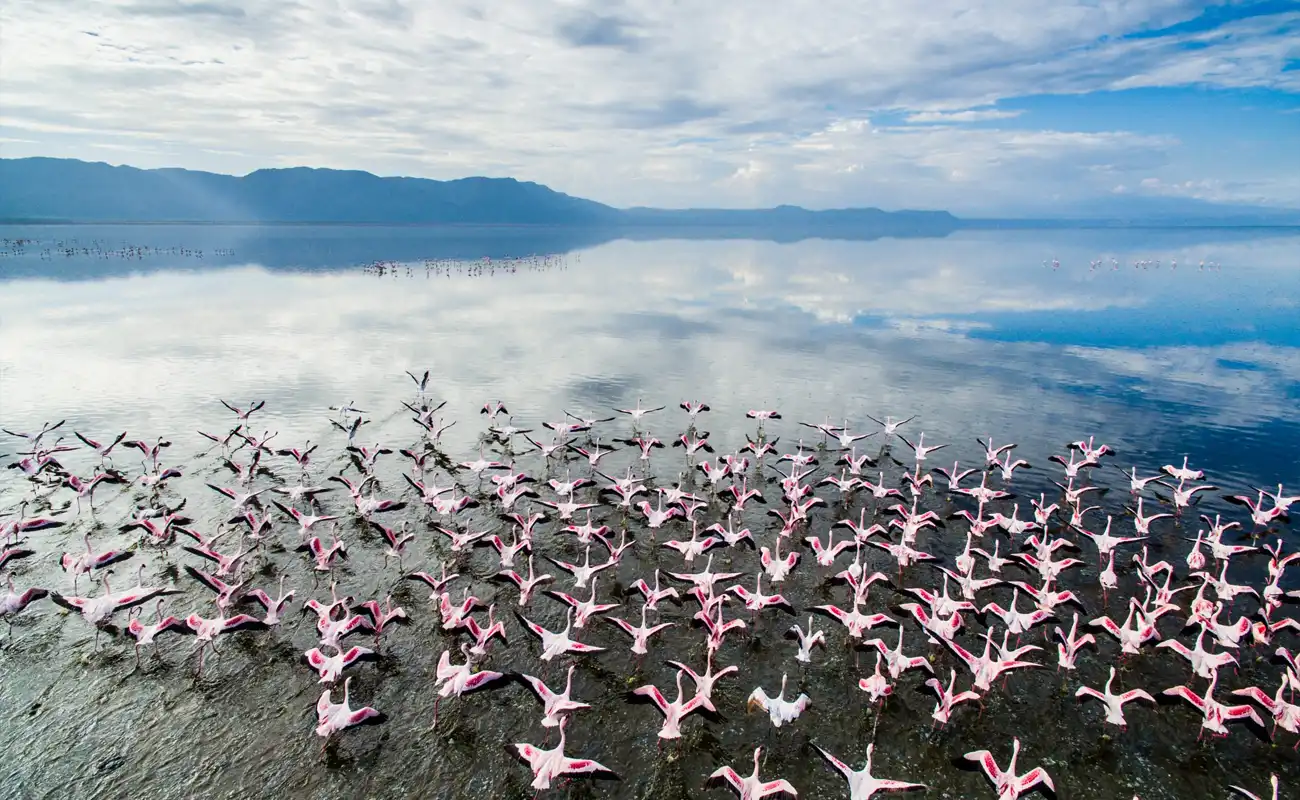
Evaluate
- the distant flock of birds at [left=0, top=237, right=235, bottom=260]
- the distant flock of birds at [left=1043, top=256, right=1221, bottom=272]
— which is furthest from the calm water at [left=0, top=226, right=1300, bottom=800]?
the distant flock of birds at [left=0, top=237, right=235, bottom=260]

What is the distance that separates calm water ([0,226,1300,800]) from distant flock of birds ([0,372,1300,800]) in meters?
0.34

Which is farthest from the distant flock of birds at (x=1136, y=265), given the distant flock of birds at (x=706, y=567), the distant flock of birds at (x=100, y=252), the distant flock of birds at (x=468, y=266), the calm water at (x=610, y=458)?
the distant flock of birds at (x=100, y=252)

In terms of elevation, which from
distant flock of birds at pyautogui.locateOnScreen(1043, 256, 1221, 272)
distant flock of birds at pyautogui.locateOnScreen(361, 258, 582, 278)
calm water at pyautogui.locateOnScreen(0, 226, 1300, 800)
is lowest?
calm water at pyautogui.locateOnScreen(0, 226, 1300, 800)

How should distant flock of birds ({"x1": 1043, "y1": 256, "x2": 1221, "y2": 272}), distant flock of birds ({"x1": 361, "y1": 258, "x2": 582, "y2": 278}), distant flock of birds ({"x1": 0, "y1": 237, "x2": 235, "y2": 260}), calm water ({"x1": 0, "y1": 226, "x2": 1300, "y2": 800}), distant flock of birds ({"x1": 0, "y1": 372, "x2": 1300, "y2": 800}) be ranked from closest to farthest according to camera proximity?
calm water ({"x1": 0, "y1": 226, "x2": 1300, "y2": 800}) < distant flock of birds ({"x1": 0, "y1": 372, "x2": 1300, "y2": 800}) < distant flock of birds ({"x1": 361, "y1": 258, "x2": 582, "y2": 278}) < distant flock of birds ({"x1": 1043, "y1": 256, "x2": 1221, "y2": 272}) < distant flock of birds ({"x1": 0, "y1": 237, "x2": 235, "y2": 260})

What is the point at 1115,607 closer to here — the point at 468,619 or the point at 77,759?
the point at 468,619

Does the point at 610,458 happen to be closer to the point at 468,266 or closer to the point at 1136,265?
the point at 468,266

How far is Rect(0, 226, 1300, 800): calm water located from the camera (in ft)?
33.7

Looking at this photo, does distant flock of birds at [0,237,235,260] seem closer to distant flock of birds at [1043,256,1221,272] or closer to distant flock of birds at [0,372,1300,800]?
distant flock of birds at [0,372,1300,800]

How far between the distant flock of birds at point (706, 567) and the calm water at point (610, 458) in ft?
1.10

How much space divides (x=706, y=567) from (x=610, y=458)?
24.1 feet

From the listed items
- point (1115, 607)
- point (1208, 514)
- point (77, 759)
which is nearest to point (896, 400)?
point (1208, 514)

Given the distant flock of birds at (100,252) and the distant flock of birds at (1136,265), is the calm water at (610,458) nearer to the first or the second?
the distant flock of birds at (1136,265)

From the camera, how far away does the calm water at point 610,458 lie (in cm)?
1028

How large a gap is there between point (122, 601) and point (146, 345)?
104 feet
